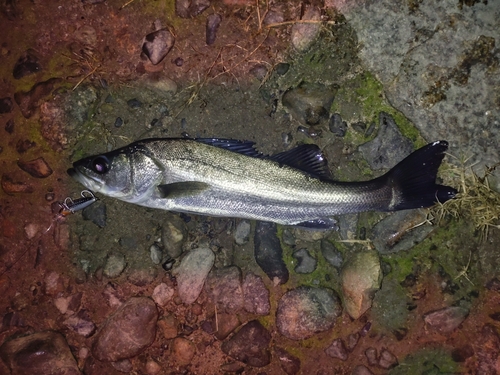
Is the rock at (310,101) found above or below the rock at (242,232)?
above

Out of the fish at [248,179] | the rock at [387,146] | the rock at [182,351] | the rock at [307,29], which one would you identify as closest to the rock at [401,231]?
the fish at [248,179]

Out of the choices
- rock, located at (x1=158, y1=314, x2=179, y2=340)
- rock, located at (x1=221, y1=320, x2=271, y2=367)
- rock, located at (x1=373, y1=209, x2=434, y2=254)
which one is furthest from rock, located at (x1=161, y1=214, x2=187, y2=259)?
rock, located at (x1=373, y1=209, x2=434, y2=254)

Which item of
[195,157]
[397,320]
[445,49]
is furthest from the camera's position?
[397,320]

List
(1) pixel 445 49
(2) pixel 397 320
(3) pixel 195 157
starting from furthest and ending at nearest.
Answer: (2) pixel 397 320 < (1) pixel 445 49 < (3) pixel 195 157

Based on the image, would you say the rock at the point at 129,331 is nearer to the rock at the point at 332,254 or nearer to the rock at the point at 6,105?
the rock at the point at 332,254

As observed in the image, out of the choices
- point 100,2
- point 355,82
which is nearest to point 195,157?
point 355,82

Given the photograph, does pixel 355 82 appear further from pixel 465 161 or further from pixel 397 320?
pixel 397 320

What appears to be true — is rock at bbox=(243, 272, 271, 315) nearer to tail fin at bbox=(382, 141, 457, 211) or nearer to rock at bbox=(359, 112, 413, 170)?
tail fin at bbox=(382, 141, 457, 211)
